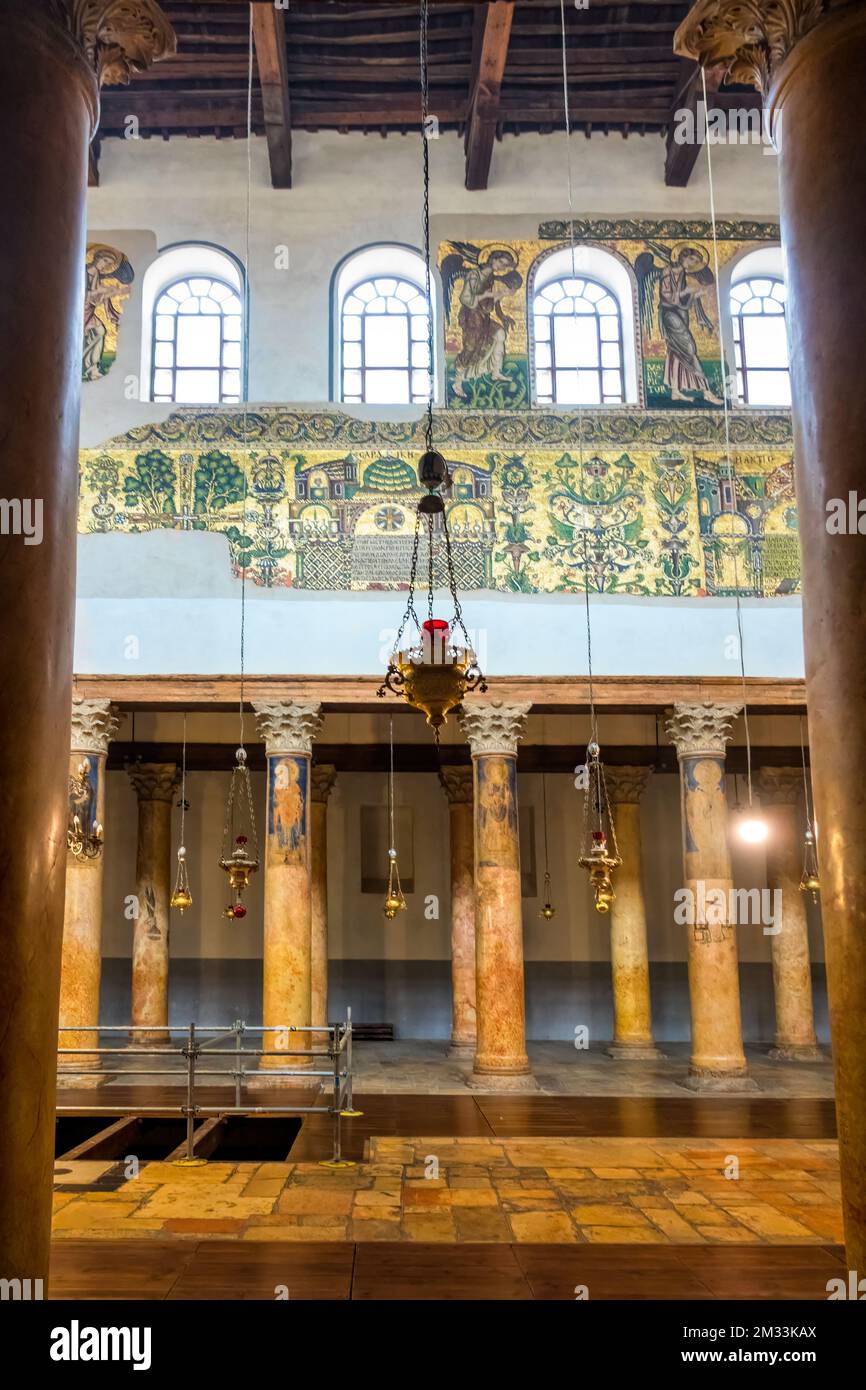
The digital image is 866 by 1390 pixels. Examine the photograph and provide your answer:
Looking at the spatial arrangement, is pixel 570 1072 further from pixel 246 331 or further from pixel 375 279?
pixel 375 279

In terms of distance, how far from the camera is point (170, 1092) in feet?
42.3

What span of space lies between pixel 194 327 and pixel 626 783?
348 inches

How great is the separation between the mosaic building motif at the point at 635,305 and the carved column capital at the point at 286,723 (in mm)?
4247

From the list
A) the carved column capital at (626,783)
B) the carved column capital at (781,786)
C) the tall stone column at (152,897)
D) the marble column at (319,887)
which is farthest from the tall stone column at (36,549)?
the carved column capital at (781,786)

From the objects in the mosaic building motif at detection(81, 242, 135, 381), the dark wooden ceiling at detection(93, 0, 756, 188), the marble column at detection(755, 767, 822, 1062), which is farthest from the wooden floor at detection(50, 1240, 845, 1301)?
the dark wooden ceiling at detection(93, 0, 756, 188)

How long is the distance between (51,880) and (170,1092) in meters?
10.0

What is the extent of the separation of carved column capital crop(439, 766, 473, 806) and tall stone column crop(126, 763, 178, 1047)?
4.21 meters

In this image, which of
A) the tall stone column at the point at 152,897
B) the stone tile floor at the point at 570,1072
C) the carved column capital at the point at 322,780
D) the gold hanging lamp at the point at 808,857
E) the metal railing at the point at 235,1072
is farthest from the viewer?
the carved column capital at the point at 322,780

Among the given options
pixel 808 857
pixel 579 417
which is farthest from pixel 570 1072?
pixel 579 417

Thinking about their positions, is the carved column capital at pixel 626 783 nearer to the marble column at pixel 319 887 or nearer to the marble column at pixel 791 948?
the marble column at pixel 791 948

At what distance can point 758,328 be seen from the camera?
16.0 meters

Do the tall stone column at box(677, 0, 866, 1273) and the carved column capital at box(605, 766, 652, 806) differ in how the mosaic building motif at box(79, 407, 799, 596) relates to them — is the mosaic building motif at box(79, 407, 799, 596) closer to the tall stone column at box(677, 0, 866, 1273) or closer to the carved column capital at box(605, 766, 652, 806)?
the carved column capital at box(605, 766, 652, 806)

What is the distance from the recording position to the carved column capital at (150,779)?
1847cm
